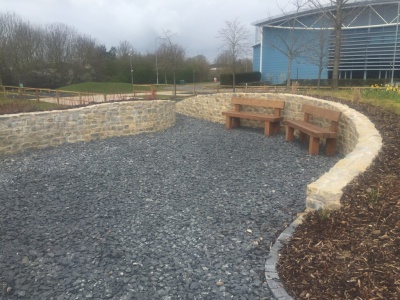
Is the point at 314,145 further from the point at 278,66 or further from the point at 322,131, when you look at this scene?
the point at 278,66

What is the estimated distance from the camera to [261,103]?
9.21 metres

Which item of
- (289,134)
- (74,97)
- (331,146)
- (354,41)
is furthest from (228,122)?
(354,41)

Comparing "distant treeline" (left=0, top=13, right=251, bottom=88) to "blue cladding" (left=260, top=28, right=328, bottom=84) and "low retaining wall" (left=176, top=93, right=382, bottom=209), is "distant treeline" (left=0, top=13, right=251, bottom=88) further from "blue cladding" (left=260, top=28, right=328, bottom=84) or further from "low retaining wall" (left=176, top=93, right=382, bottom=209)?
"low retaining wall" (left=176, top=93, right=382, bottom=209)

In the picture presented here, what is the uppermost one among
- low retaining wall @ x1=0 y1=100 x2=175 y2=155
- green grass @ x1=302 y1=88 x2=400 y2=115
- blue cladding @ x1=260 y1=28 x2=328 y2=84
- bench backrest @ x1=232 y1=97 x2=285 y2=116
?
blue cladding @ x1=260 y1=28 x2=328 y2=84

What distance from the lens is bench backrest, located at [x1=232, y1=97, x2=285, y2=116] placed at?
874 centimetres

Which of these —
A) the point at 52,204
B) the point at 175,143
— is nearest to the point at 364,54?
the point at 175,143

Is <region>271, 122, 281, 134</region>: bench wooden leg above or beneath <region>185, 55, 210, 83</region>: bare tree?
beneath

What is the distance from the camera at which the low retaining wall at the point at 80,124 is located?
729cm

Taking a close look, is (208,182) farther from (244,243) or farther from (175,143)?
(175,143)

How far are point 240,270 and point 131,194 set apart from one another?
92.1 inches

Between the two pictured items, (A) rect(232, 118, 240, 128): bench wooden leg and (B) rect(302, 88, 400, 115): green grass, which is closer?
(B) rect(302, 88, 400, 115): green grass

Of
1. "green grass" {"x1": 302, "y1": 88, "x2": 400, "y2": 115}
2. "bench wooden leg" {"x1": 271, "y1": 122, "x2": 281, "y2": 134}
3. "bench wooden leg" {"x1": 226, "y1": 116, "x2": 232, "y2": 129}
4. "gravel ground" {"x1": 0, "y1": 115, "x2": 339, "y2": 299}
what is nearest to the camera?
"gravel ground" {"x1": 0, "y1": 115, "x2": 339, "y2": 299}

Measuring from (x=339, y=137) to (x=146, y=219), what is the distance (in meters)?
4.64

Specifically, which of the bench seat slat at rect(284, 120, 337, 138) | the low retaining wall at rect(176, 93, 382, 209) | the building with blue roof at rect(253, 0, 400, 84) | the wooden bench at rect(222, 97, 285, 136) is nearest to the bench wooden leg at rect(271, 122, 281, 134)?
the wooden bench at rect(222, 97, 285, 136)
